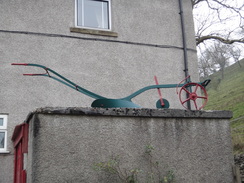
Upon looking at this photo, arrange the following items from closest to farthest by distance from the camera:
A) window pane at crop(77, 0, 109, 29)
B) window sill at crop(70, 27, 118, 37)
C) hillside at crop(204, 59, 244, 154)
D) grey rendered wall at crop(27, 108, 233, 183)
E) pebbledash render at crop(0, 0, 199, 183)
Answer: grey rendered wall at crop(27, 108, 233, 183)
pebbledash render at crop(0, 0, 199, 183)
window sill at crop(70, 27, 118, 37)
window pane at crop(77, 0, 109, 29)
hillside at crop(204, 59, 244, 154)

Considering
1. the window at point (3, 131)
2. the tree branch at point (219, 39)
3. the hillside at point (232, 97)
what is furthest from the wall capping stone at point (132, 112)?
the hillside at point (232, 97)

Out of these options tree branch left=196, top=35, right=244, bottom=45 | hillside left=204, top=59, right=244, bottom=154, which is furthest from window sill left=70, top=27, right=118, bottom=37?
hillside left=204, top=59, right=244, bottom=154

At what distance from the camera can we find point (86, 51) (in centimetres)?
880

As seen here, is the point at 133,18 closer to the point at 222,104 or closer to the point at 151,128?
the point at 151,128

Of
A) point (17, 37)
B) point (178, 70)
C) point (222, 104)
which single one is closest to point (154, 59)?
point (178, 70)

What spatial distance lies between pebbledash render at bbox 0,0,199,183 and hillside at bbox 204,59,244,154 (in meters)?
9.63

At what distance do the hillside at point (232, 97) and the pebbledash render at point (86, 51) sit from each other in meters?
9.63

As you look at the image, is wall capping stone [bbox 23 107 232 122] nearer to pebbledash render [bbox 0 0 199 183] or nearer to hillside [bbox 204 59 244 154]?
pebbledash render [bbox 0 0 199 183]

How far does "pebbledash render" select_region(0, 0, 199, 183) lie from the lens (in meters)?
7.92

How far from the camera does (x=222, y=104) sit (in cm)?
3284

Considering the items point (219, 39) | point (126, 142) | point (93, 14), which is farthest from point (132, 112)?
point (219, 39)

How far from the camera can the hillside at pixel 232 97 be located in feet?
70.0

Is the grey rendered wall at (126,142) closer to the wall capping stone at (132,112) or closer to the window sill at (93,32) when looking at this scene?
the wall capping stone at (132,112)

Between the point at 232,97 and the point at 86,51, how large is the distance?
28.8 m
